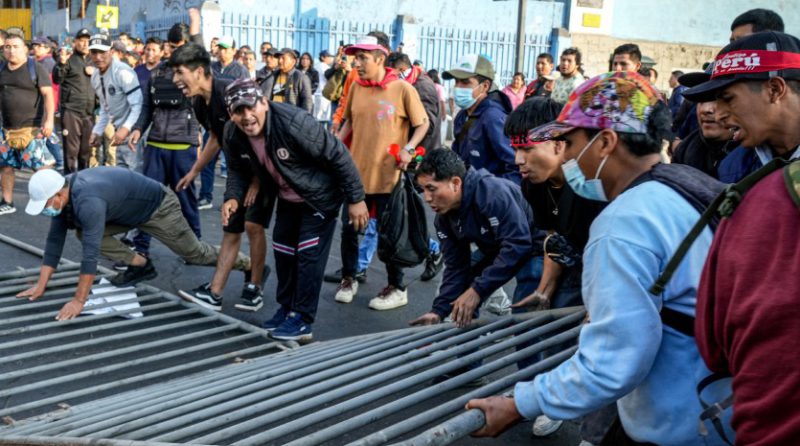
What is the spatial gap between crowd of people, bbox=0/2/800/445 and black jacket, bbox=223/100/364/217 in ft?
0.04

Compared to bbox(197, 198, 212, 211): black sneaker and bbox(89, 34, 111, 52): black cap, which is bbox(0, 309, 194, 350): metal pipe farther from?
bbox(197, 198, 212, 211): black sneaker

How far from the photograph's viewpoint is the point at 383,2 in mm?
18922

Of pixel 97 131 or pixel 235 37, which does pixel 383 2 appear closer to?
pixel 235 37

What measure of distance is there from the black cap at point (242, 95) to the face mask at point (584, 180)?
2.87 meters

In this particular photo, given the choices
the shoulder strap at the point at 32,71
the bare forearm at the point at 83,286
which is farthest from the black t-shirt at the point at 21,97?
the bare forearm at the point at 83,286

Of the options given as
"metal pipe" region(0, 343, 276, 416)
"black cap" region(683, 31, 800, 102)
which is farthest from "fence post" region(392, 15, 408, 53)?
"black cap" region(683, 31, 800, 102)

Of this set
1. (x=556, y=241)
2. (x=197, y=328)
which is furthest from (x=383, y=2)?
(x=556, y=241)

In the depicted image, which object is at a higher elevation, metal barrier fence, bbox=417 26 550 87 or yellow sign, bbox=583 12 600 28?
yellow sign, bbox=583 12 600 28

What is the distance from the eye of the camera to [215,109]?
5.57 metres

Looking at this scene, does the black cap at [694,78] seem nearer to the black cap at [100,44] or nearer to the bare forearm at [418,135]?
the bare forearm at [418,135]

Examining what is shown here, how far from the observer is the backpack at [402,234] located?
516 cm

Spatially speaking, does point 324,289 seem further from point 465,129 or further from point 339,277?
point 465,129

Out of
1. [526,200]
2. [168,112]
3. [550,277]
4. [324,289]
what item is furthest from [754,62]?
[168,112]

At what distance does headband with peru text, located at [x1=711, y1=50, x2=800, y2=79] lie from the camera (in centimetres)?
204
